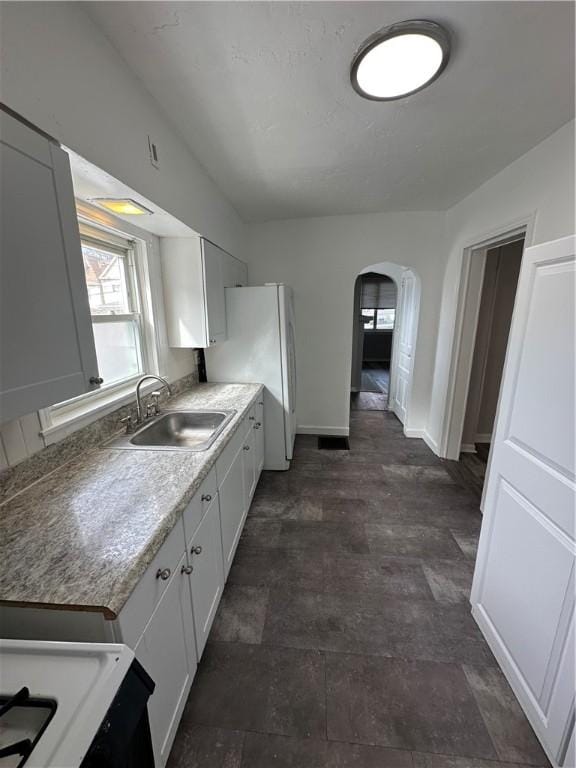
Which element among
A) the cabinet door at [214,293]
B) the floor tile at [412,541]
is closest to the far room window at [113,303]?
the cabinet door at [214,293]

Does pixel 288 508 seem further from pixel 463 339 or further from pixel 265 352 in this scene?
pixel 463 339

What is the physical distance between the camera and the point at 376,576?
186 centimetres

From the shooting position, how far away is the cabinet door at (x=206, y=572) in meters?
1.27

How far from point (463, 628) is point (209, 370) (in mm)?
2564

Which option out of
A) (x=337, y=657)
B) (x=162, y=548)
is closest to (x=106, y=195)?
(x=162, y=548)

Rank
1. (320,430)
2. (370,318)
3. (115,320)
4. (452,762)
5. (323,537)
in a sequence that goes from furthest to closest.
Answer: (370,318), (320,430), (323,537), (115,320), (452,762)

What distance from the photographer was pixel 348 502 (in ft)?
8.39

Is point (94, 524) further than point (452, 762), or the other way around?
point (452, 762)

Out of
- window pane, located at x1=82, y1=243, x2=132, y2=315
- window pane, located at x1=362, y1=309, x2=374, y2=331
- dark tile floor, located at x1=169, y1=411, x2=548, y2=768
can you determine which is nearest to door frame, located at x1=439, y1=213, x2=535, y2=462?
dark tile floor, located at x1=169, y1=411, x2=548, y2=768

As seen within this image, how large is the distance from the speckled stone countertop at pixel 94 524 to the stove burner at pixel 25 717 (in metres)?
0.18

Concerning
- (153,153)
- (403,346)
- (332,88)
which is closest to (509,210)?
(332,88)

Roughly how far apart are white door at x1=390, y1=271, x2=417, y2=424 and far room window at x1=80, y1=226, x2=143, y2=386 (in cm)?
306

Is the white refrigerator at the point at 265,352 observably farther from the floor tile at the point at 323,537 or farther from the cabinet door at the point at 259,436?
the floor tile at the point at 323,537

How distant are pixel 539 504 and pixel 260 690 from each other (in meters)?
1.40
